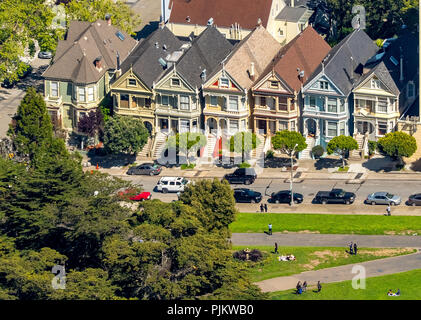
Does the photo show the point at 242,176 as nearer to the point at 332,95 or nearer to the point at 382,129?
the point at 332,95

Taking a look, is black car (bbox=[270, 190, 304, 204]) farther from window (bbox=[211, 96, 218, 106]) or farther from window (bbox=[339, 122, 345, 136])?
window (bbox=[211, 96, 218, 106])

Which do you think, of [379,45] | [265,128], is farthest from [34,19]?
[379,45]

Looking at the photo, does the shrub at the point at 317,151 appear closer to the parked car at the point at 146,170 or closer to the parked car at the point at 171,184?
the parked car at the point at 171,184

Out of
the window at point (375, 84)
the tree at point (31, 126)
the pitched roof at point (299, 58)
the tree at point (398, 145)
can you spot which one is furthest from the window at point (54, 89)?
the tree at point (398, 145)

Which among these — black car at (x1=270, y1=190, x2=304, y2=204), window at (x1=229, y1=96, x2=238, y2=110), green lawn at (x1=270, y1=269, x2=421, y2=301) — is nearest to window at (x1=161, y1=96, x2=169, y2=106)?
window at (x1=229, y1=96, x2=238, y2=110)

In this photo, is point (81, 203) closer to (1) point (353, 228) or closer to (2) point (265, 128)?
(1) point (353, 228)

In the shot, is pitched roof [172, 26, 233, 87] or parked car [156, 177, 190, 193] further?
pitched roof [172, 26, 233, 87]

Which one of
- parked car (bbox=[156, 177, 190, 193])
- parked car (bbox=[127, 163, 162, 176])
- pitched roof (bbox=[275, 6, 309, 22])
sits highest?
pitched roof (bbox=[275, 6, 309, 22])
